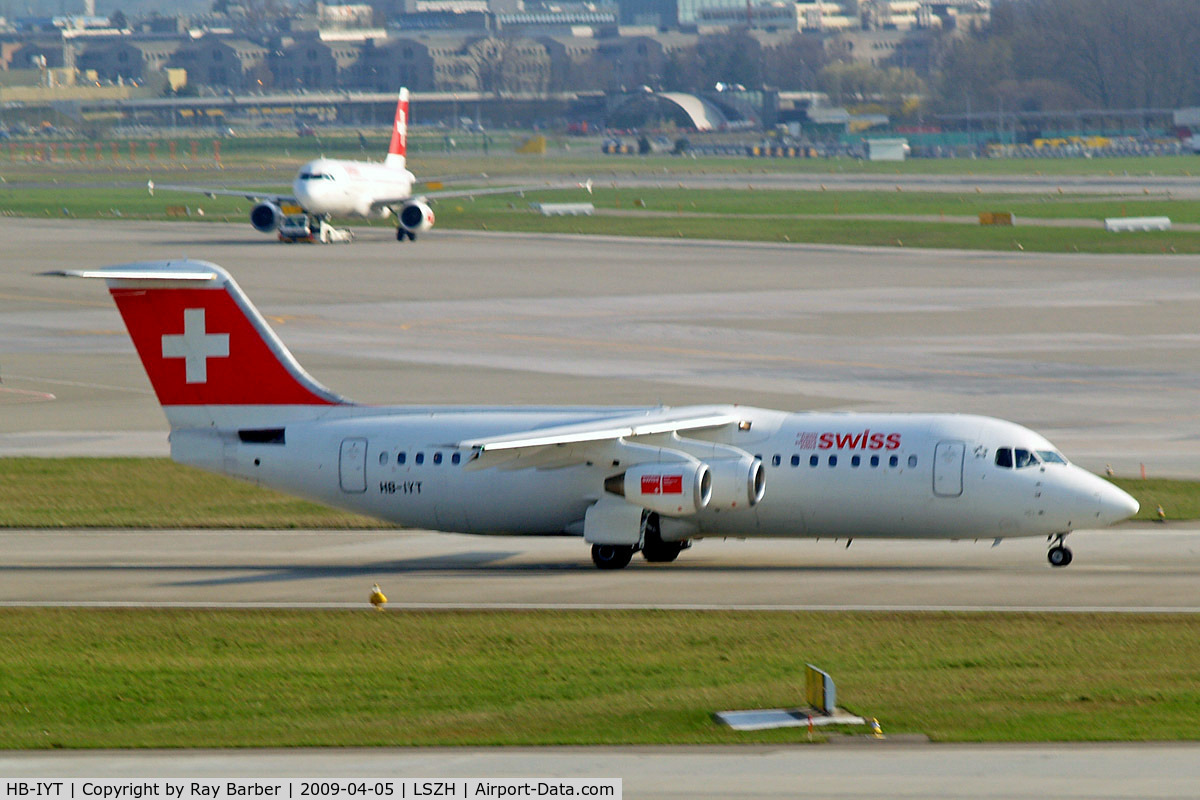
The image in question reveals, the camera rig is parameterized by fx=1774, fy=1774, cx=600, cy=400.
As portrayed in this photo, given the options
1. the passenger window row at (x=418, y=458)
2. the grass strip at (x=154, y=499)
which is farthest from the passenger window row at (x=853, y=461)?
the grass strip at (x=154, y=499)

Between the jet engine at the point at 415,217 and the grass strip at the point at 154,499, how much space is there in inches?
2643

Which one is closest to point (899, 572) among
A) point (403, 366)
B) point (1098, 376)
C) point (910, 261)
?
point (1098, 376)

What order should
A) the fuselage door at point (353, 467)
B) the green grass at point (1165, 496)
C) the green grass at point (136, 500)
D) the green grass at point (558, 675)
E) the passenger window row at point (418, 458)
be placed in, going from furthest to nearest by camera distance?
the green grass at point (136, 500) → the green grass at point (1165, 496) → the fuselage door at point (353, 467) → the passenger window row at point (418, 458) → the green grass at point (558, 675)

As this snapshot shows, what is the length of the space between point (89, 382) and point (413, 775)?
4625 cm

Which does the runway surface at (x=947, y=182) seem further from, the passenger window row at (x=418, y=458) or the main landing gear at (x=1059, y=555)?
the passenger window row at (x=418, y=458)

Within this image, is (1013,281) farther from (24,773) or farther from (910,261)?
(24,773)

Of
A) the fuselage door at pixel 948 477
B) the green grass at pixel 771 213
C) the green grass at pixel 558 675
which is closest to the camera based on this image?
the green grass at pixel 558 675

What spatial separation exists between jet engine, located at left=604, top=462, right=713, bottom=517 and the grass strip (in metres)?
8.56

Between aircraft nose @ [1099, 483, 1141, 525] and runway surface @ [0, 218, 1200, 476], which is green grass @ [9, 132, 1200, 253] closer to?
runway surface @ [0, 218, 1200, 476]

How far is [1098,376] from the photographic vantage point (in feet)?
201

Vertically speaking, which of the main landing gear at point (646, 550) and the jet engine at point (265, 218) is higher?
the main landing gear at point (646, 550)

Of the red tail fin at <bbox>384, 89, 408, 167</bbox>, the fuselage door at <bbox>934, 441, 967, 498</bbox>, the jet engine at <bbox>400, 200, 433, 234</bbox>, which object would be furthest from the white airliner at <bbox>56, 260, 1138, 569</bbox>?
the red tail fin at <bbox>384, 89, 408, 167</bbox>

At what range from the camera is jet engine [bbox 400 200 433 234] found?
113750 millimetres

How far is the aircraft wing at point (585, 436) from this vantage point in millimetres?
34378
